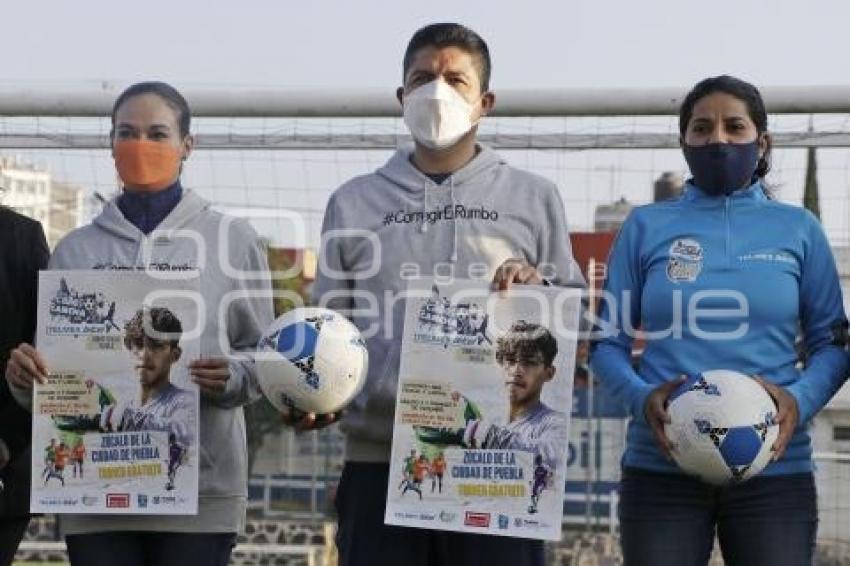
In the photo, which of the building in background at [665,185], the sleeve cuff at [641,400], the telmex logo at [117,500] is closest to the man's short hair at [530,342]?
the sleeve cuff at [641,400]

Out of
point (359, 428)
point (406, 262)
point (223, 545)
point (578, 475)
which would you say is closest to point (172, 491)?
point (223, 545)

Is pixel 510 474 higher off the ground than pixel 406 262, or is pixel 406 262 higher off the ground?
pixel 406 262

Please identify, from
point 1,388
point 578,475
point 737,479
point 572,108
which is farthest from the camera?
point 578,475

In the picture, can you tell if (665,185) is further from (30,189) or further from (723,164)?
(30,189)

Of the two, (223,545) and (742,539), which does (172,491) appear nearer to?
(223,545)

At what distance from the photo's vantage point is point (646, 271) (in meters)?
4.62

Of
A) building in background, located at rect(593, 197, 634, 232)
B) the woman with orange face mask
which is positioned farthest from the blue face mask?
building in background, located at rect(593, 197, 634, 232)

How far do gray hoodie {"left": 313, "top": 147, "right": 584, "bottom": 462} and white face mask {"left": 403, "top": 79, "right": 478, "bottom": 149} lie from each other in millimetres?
137

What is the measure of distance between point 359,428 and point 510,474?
1.47 feet

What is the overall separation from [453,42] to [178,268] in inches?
41.1

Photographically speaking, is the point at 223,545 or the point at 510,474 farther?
the point at 223,545

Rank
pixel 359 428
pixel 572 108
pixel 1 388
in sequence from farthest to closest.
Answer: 1. pixel 572 108
2. pixel 1 388
3. pixel 359 428

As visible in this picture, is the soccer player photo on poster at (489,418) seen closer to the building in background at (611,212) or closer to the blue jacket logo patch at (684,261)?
the blue jacket logo patch at (684,261)

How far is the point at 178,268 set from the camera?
482 centimetres
